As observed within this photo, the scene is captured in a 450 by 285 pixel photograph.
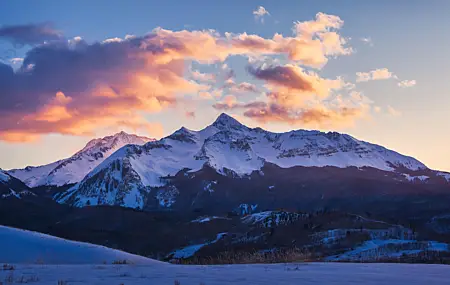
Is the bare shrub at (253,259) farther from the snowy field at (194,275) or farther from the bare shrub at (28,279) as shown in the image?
the bare shrub at (28,279)

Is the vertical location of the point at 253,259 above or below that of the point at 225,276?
above

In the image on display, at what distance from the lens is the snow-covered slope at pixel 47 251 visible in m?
27.5

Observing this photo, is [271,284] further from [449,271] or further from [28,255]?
[28,255]

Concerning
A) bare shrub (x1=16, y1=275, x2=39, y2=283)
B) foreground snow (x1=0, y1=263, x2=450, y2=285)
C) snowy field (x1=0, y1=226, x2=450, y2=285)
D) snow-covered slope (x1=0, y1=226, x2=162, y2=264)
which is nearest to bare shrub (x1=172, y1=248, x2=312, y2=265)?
snow-covered slope (x1=0, y1=226, x2=162, y2=264)

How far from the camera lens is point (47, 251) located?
28562mm

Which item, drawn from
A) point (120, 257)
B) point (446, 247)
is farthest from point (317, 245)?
point (120, 257)

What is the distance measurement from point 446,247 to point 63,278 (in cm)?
7332

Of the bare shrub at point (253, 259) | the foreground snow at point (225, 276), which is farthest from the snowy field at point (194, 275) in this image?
the bare shrub at point (253, 259)

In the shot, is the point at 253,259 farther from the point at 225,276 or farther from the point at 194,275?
the point at 225,276

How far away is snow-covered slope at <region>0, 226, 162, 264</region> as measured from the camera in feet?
90.1

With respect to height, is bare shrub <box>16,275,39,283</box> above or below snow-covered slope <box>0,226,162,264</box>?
below

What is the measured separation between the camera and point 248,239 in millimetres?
148125

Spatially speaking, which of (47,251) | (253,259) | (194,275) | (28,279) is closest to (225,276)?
(194,275)

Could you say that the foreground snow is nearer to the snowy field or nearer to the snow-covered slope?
the snowy field
